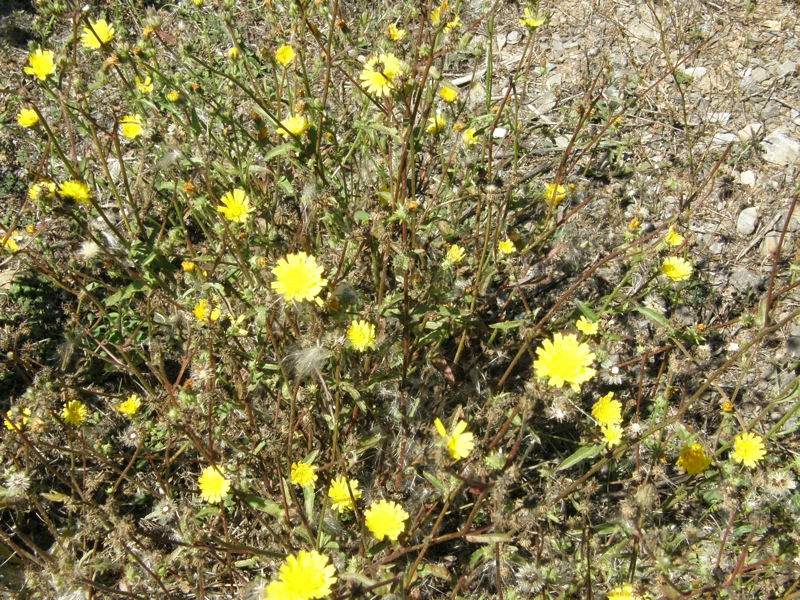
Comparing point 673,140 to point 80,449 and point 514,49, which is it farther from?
point 80,449

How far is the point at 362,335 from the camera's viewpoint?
100 inches

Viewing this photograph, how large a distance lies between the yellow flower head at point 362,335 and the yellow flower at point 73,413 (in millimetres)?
1559

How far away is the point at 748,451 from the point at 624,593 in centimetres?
81

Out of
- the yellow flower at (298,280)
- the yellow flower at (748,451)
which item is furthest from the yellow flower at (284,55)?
the yellow flower at (748,451)

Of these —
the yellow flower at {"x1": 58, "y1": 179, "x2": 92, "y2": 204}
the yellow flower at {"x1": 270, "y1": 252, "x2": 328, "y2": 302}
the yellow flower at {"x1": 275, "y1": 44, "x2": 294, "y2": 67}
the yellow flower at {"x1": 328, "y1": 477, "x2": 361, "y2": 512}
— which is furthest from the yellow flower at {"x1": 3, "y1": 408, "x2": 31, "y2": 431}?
the yellow flower at {"x1": 275, "y1": 44, "x2": 294, "y2": 67}

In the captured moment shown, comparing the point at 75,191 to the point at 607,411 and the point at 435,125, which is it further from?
the point at 607,411

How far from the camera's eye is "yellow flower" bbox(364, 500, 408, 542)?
7.87 ft

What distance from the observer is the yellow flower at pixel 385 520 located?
2.40 metres

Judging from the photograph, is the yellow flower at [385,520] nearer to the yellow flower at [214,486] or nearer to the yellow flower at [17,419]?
the yellow flower at [214,486]

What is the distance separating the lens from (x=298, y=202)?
3.26 meters

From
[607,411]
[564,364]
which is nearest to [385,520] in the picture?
[564,364]

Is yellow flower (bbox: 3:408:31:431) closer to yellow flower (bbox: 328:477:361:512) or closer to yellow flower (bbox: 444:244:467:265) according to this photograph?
yellow flower (bbox: 328:477:361:512)

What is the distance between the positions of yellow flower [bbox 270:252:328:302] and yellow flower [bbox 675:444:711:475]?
1744mm

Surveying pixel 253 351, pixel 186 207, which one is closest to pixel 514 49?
pixel 186 207
